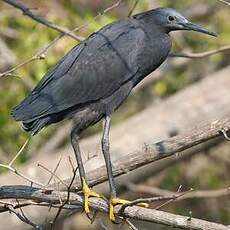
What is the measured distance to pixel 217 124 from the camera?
3.75m

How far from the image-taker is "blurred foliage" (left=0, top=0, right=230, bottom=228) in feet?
18.5

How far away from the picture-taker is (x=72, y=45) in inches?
224

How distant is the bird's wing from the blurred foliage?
1165 millimetres

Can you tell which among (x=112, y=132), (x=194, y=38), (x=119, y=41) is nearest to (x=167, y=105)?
(x=112, y=132)

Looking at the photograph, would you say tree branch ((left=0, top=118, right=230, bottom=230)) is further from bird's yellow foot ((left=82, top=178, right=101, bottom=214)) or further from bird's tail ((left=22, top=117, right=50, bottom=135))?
bird's tail ((left=22, top=117, right=50, bottom=135))

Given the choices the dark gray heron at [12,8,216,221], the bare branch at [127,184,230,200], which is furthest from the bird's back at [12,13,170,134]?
the bare branch at [127,184,230,200]

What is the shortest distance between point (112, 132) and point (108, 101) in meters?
1.52

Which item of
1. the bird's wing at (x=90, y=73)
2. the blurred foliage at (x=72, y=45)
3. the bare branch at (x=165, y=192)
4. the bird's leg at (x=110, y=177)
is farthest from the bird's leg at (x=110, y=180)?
the bare branch at (x=165, y=192)

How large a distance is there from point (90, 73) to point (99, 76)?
0.14 feet

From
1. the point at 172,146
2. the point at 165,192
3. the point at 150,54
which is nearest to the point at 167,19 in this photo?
the point at 150,54

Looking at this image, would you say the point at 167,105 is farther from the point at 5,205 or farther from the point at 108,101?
the point at 5,205

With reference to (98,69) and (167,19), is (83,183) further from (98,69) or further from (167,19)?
(167,19)

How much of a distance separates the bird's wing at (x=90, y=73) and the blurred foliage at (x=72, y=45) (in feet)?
3.82

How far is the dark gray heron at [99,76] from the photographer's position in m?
3.97
